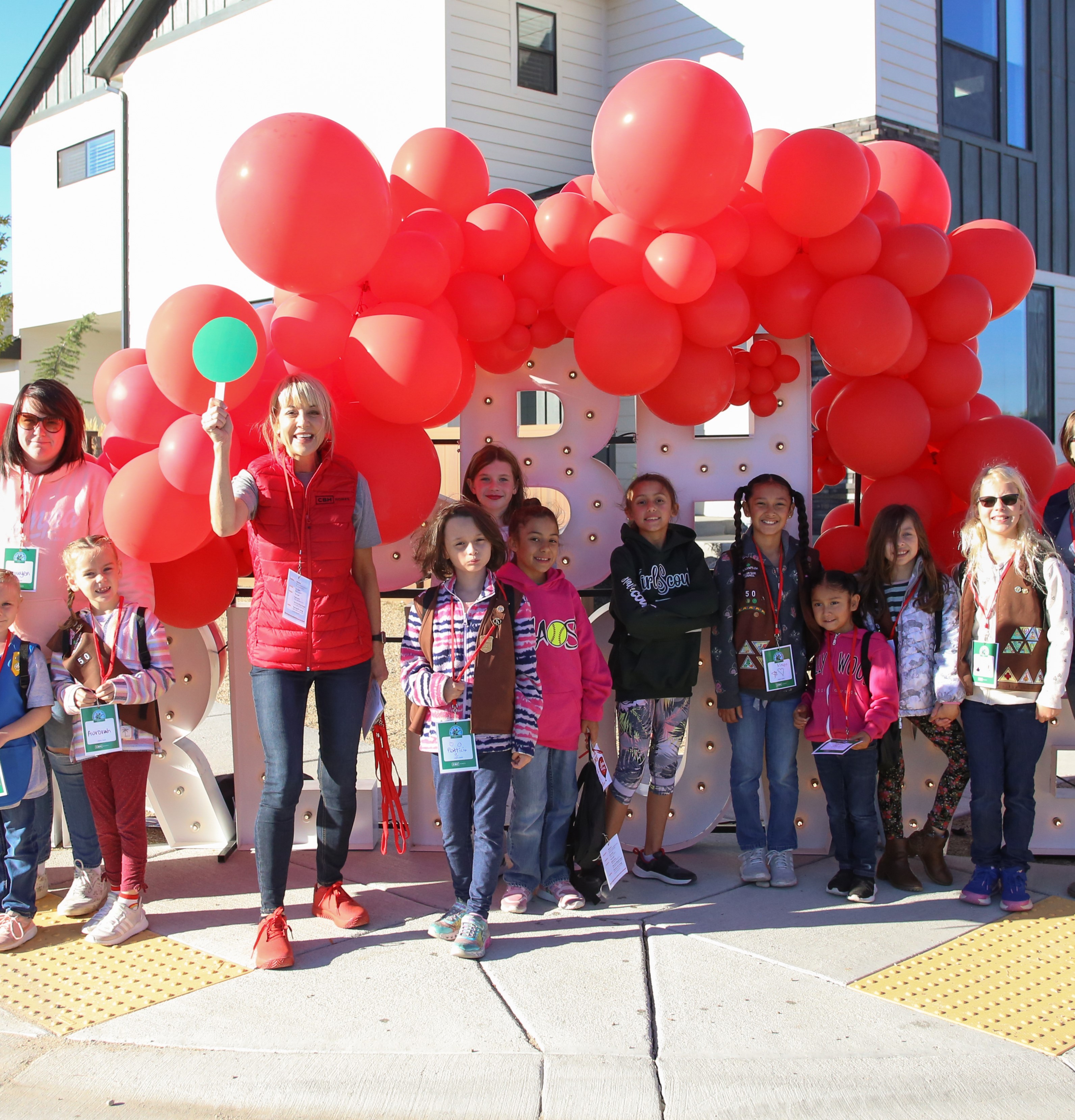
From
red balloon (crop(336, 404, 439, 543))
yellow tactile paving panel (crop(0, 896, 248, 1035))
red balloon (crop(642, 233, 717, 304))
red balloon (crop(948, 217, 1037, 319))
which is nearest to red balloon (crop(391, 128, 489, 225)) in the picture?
red balloon (crop(642, 233, 717, 304))

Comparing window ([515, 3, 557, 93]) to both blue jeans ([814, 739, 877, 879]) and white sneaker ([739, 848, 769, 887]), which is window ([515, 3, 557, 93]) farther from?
white sneaker ([739, 848, 769, 887])

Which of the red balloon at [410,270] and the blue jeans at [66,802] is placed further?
the red balloon at [410,270]

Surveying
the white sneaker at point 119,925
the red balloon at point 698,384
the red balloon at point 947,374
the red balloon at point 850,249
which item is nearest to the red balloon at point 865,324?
the red balloon at point 850,249

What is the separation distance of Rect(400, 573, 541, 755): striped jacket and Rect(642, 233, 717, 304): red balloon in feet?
4.20

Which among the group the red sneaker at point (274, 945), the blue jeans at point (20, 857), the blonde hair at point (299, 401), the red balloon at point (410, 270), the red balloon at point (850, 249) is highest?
the red balloon at point (850, 249)

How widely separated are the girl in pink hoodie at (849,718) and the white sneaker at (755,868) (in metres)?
0.25

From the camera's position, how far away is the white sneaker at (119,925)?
356 centimetres

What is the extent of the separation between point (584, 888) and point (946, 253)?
9.53 feet

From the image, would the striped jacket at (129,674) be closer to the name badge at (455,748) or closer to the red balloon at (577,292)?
the name badge at (455,748)

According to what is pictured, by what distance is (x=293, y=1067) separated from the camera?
9.07 ft

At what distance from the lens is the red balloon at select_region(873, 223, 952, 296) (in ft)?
13.2

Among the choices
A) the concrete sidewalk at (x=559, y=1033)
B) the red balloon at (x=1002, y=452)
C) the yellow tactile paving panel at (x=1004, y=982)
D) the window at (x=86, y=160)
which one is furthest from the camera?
the window at (x=86, y=160)

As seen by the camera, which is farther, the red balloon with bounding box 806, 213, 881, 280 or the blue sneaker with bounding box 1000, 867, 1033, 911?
the red balloon with bounding box 806, 213, 881, 280

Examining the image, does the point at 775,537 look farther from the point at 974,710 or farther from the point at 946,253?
the point at 946,253
